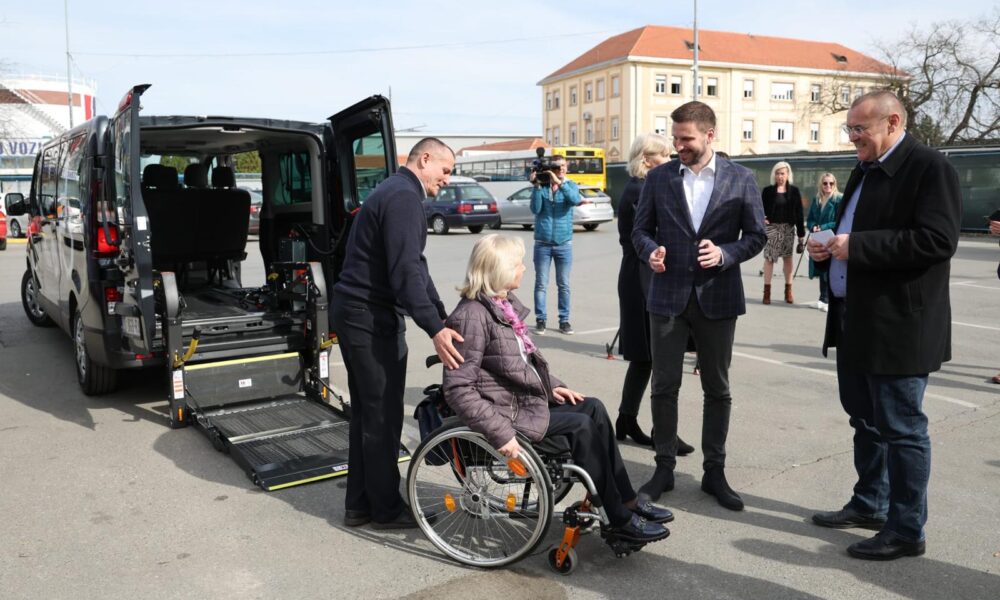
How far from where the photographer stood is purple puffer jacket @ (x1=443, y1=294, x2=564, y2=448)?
3.48 meters

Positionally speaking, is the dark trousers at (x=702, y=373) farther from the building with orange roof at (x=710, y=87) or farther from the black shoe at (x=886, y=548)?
the building with orange roof at (x=710, y=87)

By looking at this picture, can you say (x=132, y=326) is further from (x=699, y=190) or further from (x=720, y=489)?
(x=720, y=489)

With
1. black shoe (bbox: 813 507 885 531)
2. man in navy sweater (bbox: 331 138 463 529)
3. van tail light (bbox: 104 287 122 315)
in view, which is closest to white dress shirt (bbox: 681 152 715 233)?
man in navy sweater (bbox: 331 138 463 529)

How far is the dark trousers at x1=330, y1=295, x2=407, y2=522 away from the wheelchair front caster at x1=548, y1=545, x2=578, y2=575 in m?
0.87

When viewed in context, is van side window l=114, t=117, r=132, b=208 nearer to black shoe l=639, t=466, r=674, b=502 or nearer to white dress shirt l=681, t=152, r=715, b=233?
white dress shirt l=681, t=152, r=715, b=233

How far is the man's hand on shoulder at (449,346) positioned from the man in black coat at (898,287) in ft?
5.36

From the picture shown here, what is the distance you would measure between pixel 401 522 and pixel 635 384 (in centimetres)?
186

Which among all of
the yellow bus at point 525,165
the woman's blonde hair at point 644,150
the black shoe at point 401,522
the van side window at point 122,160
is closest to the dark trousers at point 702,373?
the black shoe at point 401,522

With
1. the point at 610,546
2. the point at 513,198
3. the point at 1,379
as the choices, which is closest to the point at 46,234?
the point at 1,379

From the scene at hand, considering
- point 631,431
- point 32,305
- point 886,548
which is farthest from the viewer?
point 32,305

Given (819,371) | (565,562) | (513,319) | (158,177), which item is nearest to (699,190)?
(513,319)

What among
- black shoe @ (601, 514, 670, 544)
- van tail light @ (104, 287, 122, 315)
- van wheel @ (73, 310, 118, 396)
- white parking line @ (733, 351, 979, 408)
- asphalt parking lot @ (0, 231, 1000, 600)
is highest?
van tail light @ (104, 287, 122, 315)

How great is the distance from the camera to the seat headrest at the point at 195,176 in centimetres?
786

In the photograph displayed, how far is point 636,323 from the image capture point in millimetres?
5184
